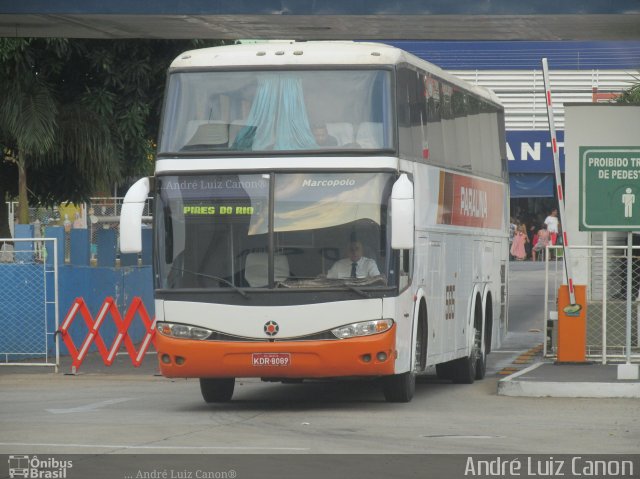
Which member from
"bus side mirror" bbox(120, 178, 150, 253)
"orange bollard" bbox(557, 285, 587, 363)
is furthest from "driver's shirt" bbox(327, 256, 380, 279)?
"orange bollard" bbox(557, 285, 587, 363)

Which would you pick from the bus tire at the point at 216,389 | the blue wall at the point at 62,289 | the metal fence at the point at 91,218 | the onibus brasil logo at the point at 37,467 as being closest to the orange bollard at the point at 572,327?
the bus tire at the point at 216,389

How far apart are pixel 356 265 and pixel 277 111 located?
179cm

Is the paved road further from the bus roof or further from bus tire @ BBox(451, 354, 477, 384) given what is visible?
the bus roof

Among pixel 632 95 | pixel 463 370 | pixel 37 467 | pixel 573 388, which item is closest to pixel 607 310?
pixel 463 370

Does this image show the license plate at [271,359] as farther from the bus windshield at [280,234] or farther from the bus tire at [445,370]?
the bus tire at [445,370]

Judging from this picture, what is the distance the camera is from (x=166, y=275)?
50.5 feet

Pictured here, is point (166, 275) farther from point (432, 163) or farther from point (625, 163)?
point (625, 163)

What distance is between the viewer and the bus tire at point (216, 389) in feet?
54.3

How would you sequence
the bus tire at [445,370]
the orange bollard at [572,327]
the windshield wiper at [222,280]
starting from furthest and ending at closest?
the orange bollard at [572,327] → the bus tire at [445,370] → the windshield wiper at [222,280]

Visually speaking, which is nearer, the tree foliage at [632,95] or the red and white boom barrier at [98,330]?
the red and white boom barrier at [98,330]

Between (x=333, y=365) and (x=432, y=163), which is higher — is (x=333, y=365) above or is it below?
below

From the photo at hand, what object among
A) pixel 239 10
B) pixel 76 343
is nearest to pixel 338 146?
pixel 239 10

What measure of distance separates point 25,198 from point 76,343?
2838 millimetres

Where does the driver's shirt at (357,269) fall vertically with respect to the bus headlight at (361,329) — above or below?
above
